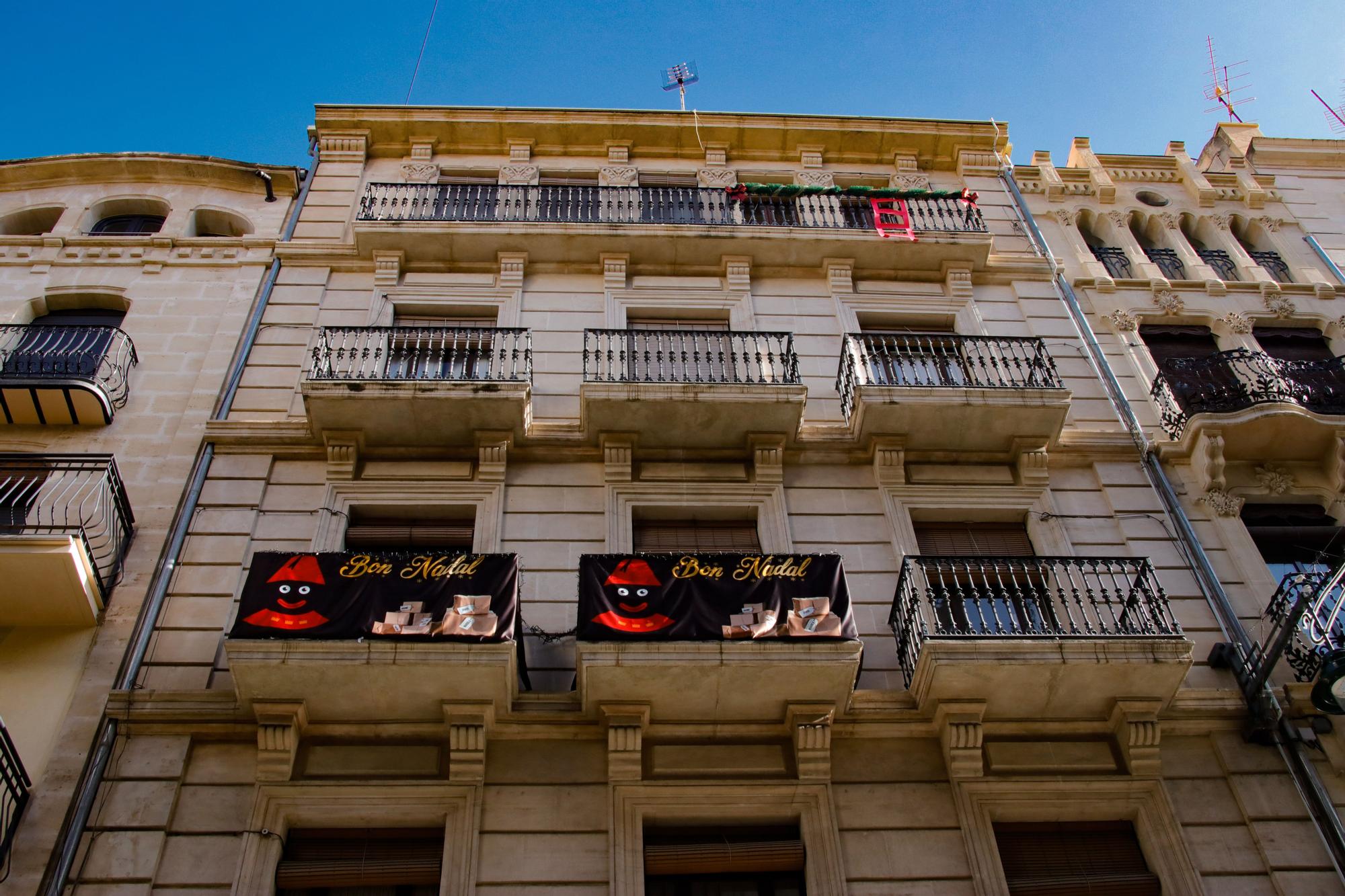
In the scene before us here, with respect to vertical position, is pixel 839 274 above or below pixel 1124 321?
above

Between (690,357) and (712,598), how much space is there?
Answer: 5061mm

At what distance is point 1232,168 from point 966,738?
14797 millimetres

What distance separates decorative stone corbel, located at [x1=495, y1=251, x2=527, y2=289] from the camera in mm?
16438

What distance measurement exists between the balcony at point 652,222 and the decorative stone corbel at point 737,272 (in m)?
0.14

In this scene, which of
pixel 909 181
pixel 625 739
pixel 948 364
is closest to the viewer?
pixel 625 739

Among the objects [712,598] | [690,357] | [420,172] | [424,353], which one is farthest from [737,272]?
[712,598]

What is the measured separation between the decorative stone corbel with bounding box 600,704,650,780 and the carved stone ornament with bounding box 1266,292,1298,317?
41.6ft

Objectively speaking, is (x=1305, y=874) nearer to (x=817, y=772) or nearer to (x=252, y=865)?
(x=817, y=772)

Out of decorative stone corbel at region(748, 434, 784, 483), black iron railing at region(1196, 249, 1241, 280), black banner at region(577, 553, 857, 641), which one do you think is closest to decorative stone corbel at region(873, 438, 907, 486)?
decorative stone corbel at region(748, 434, 784, 483)

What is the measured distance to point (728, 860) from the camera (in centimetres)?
1009

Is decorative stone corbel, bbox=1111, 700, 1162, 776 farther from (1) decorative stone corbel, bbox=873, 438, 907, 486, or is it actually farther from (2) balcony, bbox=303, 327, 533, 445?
(2) balcony, bbox=303, 327, 533, 445

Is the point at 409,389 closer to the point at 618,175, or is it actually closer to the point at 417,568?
the point at 417,568

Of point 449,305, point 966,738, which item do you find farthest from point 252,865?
point 449,305

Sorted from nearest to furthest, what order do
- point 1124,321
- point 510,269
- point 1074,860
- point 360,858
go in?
1. point 360,858
2. point 1074,860
3. point 510,269
4. point 1124,321
